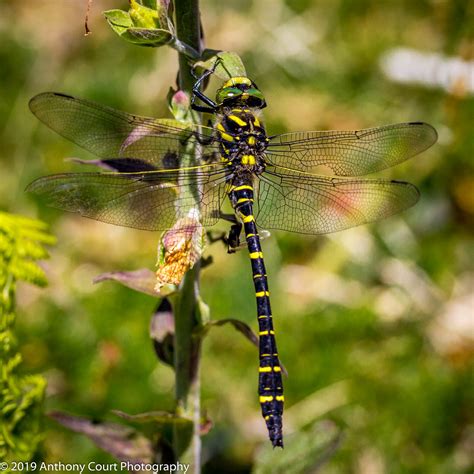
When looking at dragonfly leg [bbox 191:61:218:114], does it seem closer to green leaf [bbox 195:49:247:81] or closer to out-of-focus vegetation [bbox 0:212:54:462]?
green leaf [bbox 195:49:247:81]

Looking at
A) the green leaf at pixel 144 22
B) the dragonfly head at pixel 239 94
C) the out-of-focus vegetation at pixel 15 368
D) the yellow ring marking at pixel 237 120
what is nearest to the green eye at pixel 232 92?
the dragonfly head at pixel 239 94

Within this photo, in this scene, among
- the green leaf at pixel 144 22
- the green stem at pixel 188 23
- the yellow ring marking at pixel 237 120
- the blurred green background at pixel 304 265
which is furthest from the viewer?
the blurred green background at pixel 304 265

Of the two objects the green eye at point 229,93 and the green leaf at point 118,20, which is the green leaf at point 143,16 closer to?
the green leaf at point 118,20

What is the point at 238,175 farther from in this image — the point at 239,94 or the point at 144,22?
the point at 144,22

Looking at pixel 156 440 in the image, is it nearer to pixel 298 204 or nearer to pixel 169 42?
pixel 298 204

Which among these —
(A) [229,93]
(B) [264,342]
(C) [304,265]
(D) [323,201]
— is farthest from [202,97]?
(C) [304,265]

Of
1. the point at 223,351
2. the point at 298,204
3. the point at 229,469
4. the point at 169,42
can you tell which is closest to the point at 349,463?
the point at 229,469
